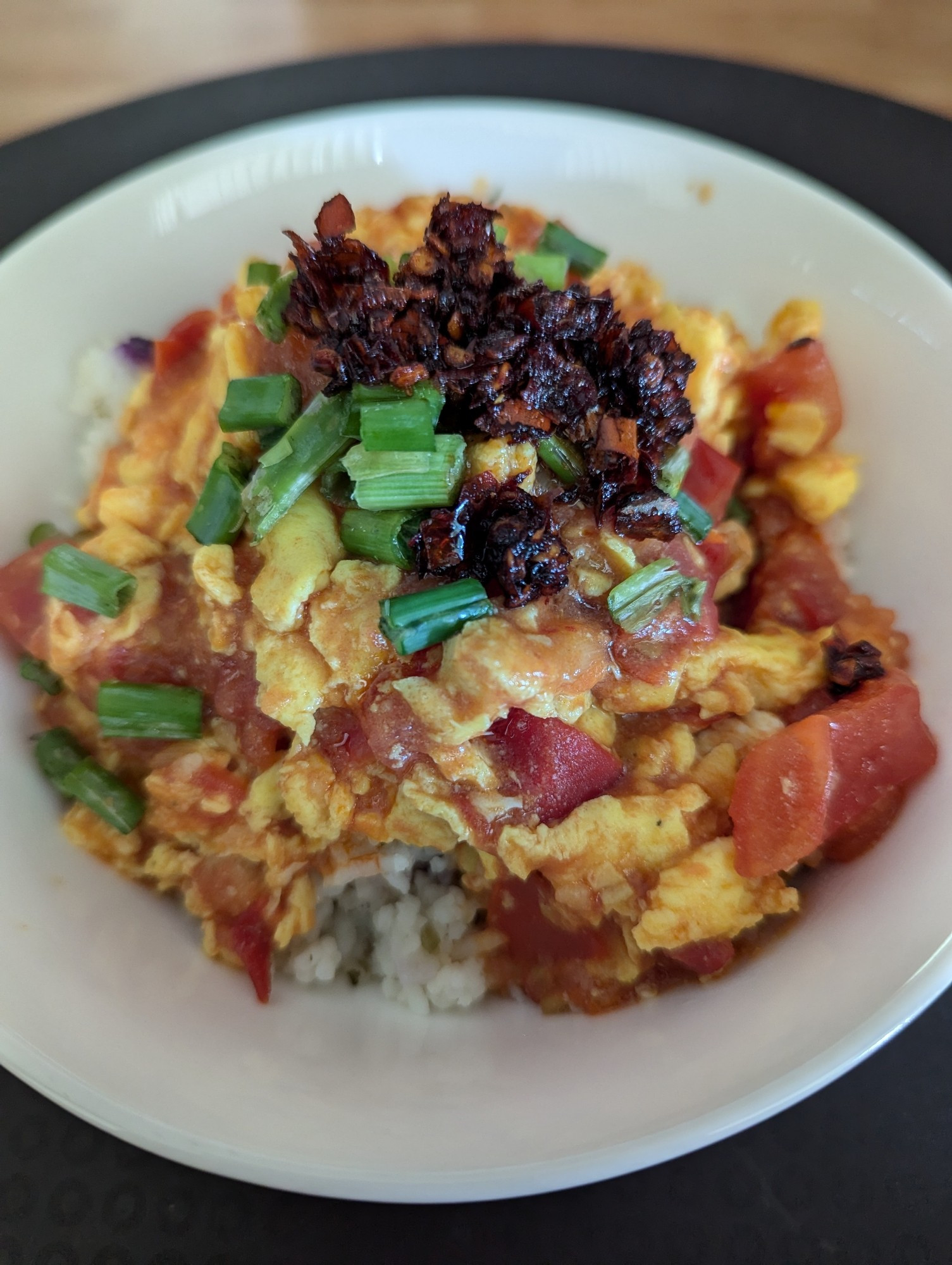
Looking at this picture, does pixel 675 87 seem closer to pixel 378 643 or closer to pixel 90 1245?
pixel 378 643

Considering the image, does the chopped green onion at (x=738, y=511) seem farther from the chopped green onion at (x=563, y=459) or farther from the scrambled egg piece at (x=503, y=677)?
the scrambled egg piece at (x=503, y=677)

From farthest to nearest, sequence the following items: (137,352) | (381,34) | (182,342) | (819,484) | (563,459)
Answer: (381,34), (137,352), (182,342), (819,484), (563,459)

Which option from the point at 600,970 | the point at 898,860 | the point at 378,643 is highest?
the point at 378,643

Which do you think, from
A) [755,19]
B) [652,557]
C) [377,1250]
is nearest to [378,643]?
[652,557]

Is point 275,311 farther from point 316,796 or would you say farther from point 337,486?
point 316,796

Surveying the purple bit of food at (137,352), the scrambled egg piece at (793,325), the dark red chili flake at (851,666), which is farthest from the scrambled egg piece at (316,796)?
the scrambled egg piece at (793,325)

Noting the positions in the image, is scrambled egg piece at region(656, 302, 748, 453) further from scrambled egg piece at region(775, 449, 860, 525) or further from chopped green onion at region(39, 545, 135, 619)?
chopped green onion at region(39, 545, 135, 619)

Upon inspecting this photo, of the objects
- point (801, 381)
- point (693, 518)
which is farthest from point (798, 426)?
point (693, 518)
